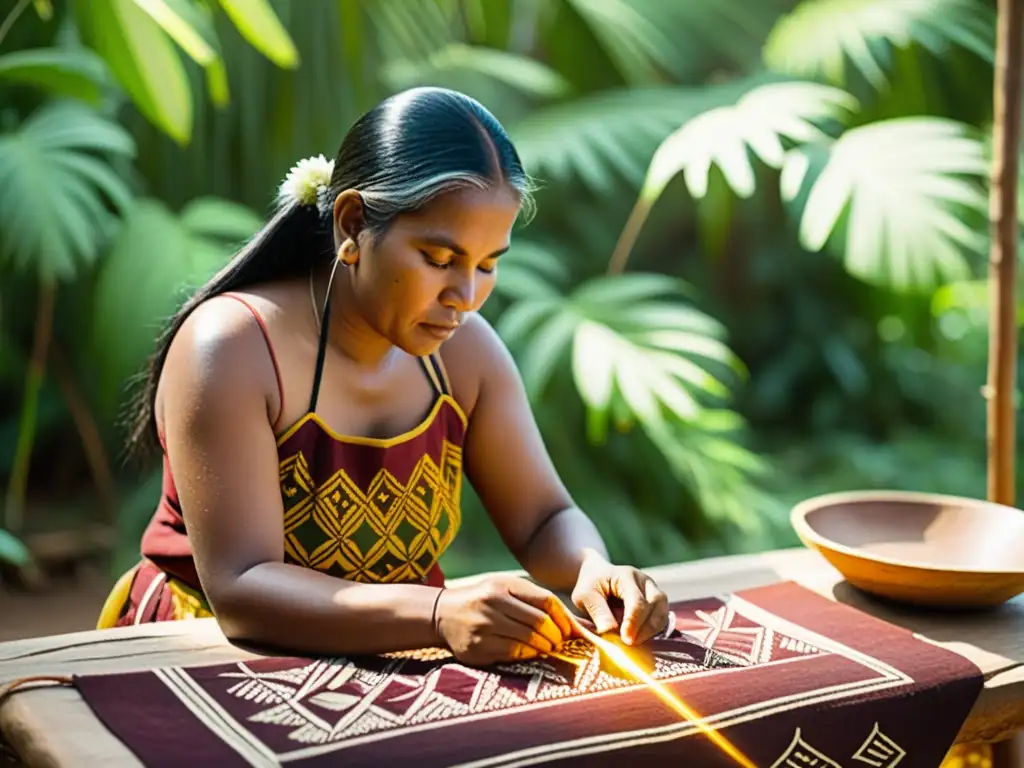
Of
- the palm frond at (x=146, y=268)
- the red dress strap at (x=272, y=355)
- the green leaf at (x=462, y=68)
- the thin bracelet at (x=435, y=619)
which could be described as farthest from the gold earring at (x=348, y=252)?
the green leaf at (x=462, y=68)

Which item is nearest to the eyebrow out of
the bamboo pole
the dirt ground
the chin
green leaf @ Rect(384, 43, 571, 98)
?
the chin

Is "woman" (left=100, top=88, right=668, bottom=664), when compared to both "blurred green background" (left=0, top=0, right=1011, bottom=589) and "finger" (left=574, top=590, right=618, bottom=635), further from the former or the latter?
"blurred green background" (left=0, top=0, right=1011, bottom=589)

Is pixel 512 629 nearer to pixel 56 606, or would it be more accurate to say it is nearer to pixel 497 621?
pixel 497 621

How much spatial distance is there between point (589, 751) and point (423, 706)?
0.15 m

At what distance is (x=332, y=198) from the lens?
1.29 meters

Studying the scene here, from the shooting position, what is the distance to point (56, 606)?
2.94 metres

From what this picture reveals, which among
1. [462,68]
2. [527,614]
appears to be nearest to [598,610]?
[527,614]

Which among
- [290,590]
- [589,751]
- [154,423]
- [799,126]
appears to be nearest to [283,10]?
Result: [799,126]

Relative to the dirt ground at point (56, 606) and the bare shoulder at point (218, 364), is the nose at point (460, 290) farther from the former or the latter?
the dirt ground at point (56, 606)

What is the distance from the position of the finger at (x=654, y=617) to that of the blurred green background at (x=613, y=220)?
878mm

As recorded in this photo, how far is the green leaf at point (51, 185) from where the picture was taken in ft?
7.34

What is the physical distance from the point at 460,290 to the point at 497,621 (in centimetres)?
32

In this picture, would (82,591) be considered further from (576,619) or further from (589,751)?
(589,751)

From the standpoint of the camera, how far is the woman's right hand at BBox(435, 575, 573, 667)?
3.72ft
